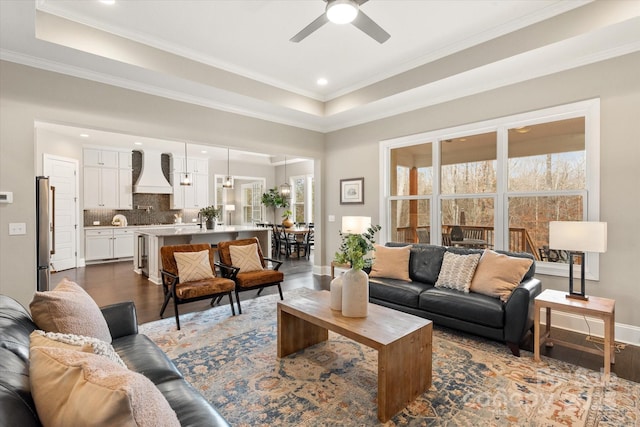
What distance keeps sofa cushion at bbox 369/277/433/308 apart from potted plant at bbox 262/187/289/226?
7.06m

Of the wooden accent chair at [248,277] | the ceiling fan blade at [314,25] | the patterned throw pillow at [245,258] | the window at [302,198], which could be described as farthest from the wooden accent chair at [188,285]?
the window at [302,198]

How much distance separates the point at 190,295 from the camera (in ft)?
11.7

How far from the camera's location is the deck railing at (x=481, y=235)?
395cm

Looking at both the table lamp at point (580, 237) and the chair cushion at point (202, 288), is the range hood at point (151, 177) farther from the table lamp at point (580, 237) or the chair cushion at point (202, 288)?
the table lamp at point (580, 237)

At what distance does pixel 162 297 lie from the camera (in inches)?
189

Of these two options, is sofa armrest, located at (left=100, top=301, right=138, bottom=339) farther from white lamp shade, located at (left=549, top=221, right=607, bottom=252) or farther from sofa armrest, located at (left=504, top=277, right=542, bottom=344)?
white lamp shade, located at (left=549, top=221, right=607, bottom=252)

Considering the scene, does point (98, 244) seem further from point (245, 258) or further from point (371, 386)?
point (371, 386)

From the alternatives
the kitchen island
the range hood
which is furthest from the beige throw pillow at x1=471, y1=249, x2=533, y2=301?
the range hood

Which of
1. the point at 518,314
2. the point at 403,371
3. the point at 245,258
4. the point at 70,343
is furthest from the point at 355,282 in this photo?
the point at 245,258

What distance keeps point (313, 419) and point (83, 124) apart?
156 inches

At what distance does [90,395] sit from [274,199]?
33.3ft

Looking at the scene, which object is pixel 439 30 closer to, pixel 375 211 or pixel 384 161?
pixel 384 161

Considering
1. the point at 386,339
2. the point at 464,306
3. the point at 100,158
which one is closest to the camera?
the point at 386,339

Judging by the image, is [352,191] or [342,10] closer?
[342,10]
